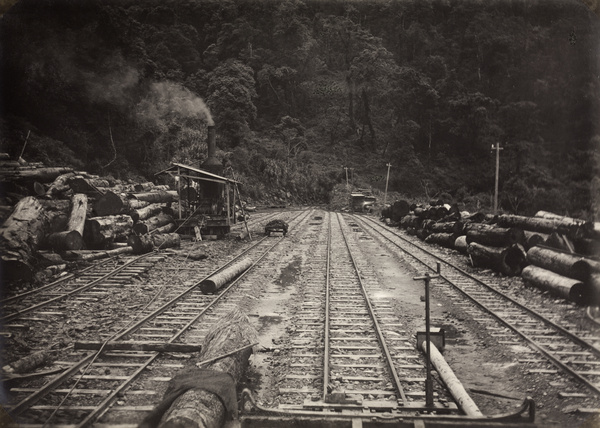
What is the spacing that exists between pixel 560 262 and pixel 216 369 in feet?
27.1

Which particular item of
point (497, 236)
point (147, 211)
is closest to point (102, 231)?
point (147, 211)

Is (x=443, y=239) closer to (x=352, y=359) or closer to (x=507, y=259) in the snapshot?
(x=507, y=259)

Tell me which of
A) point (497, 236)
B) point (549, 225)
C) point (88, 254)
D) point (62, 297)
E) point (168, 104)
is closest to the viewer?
point (62, 297)

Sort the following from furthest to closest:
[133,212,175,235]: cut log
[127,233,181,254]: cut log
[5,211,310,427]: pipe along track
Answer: [133,212,175,235]: cut log, [127,233,181,254]: cut log, [5,211,310,427]: pipe along track

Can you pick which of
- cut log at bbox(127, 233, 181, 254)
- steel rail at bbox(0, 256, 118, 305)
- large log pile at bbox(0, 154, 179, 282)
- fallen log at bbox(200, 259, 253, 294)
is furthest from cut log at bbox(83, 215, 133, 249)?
fallen log at bbox(200, 259, 253, 294)

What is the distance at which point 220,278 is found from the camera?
10.2m

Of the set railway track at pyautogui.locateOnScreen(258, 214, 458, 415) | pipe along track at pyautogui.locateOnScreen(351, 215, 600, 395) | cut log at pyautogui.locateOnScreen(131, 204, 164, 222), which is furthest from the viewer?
cut log at pyautogui.locateOnScreen(131, 204, 164, 222)

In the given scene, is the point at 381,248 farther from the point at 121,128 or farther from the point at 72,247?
the point at 121,128

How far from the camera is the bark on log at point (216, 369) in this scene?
377 centimetres

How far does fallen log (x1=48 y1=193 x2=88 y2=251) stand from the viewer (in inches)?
483

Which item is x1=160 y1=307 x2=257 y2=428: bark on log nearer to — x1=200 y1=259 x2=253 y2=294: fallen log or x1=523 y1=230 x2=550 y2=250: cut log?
x1=200 y1=259 x2=253 y2=294: fallen log

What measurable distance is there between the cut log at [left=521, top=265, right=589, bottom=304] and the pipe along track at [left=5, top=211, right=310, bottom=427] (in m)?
7.21

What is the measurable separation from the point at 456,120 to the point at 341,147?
30257 mm

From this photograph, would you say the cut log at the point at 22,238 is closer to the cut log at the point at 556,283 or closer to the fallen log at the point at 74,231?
the fallen log at the point at 74,231
